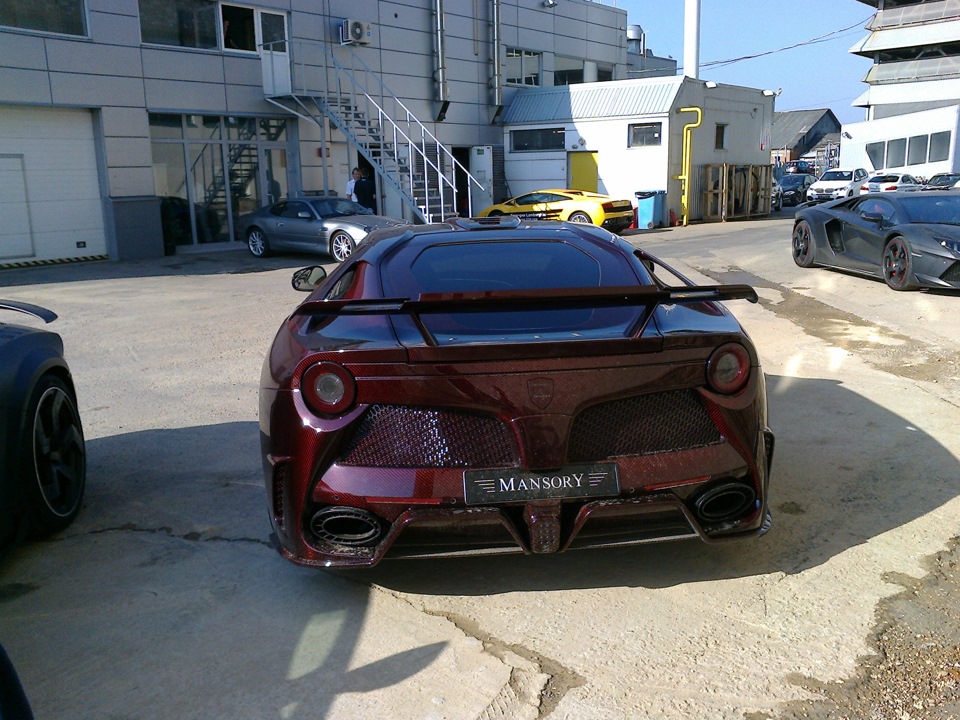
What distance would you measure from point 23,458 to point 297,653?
1.67 m

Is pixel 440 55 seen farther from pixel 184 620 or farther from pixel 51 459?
pixel 184 620

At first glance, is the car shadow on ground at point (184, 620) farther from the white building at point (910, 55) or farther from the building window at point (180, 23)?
the white building at point (910, 55)

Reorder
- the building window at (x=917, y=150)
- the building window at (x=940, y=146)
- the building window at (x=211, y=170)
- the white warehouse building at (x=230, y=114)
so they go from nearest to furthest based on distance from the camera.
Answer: the white warehouse building at (x=230, y=114) → the building window at (x=211, y=170) → the building window at (x=940, y=146) → the building window at (x=917, y=150)

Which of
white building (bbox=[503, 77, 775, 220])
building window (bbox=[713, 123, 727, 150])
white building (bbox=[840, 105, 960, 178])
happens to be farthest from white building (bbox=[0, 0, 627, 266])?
white building (bbox=[840, 105, 960, 178])

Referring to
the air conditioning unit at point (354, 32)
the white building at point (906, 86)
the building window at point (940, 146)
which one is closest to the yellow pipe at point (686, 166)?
the air conditioning unit at point (354, 32)

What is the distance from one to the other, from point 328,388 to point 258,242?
1660cm

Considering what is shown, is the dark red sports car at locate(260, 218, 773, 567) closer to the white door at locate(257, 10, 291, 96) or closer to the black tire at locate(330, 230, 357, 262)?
the black tire at locate(330, 230, 357, 262)

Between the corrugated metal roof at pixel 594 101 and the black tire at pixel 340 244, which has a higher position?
the corrugated metal roof at pixel 594 101

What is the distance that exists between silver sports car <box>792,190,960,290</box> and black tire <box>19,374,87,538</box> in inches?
384

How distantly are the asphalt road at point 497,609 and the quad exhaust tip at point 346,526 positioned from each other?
32cm

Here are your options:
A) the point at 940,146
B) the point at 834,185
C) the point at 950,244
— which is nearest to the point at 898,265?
the point at 950,244

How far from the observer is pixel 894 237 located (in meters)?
11.3

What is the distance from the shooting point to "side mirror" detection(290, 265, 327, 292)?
5.06 meters

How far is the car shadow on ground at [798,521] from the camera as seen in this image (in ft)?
11.9
